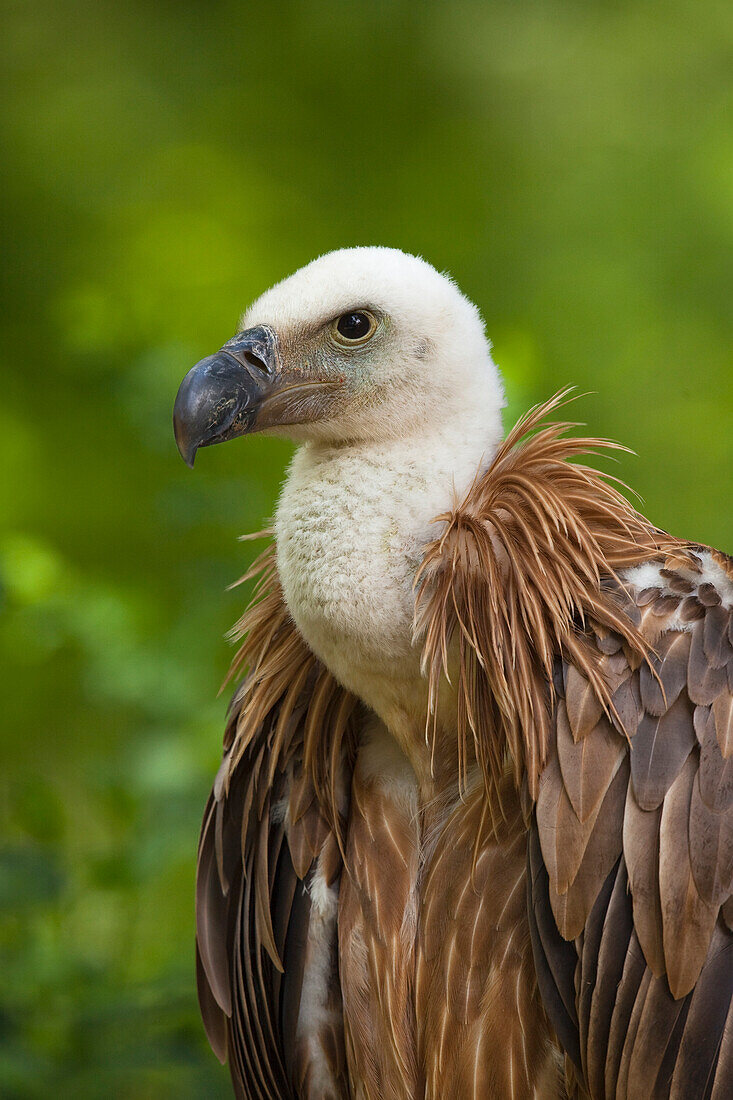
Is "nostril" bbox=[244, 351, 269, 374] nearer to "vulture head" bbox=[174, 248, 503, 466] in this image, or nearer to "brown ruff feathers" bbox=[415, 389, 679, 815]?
"vulture head" bbox=[174, 248, 503, 466]

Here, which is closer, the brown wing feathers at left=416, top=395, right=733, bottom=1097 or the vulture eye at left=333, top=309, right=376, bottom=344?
the brown wing feathers at left=416, top=395, right=733, bottom=1097

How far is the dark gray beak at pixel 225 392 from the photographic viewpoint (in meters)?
1.04

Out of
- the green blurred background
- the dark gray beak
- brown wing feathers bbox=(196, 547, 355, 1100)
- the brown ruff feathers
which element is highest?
the green blurred background

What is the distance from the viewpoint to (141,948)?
6.71ft

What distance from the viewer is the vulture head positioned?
3.52 ft

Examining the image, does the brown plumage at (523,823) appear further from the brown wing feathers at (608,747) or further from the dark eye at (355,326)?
the dark eye at (355,326)

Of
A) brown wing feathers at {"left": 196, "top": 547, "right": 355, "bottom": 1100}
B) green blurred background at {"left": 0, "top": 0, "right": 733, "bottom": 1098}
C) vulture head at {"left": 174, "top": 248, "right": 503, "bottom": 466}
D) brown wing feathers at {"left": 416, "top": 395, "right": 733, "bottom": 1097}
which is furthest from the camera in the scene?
green blurred background at {"left": 0, "top": 0, "right": 733, "bottom": 1098}

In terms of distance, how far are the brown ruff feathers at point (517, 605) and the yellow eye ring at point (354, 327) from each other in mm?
198

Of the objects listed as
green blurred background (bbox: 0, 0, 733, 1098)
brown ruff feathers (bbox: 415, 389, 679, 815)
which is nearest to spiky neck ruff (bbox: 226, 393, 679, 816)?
brown ruff feathers (bbox: 415, 389, 679, 815)

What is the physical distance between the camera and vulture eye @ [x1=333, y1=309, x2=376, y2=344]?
3.63ft

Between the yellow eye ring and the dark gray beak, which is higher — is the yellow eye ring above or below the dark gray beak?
above

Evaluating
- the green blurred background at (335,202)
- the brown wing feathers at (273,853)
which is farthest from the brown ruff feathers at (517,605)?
the green blurred background at (335,202)

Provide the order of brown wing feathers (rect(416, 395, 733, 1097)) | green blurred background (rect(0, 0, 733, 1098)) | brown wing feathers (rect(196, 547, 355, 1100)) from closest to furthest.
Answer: brown wing feathers (rect(416, 395, 733, 1097))
brown wing feathers (rect(196, 547, 355, 1100))
green blurred background (rect(0, 0, 733, 1098))

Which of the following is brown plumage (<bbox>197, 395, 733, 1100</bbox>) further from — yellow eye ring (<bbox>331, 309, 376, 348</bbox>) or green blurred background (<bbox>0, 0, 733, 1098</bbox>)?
green blurred background (<bbox>0, 0, 733, 1098</bbox>)
